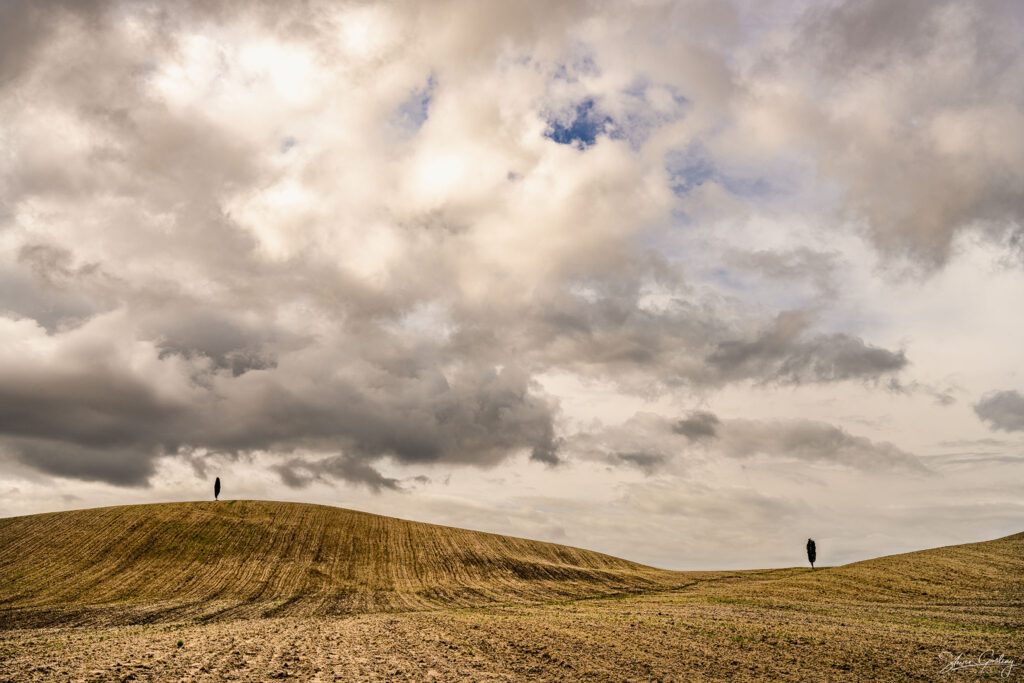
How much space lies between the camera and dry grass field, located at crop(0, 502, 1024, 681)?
2525cm

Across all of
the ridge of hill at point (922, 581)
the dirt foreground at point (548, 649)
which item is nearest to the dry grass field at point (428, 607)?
the dirt foreground at point (548, 649)

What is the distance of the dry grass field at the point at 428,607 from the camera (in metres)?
25.2

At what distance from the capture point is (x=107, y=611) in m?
49.9

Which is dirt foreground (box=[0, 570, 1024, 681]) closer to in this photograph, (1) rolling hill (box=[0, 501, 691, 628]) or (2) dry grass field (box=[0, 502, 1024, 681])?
(2) dry grass field (box=[0, 502, 1024, 681])

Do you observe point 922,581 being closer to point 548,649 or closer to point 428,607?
point 428,607

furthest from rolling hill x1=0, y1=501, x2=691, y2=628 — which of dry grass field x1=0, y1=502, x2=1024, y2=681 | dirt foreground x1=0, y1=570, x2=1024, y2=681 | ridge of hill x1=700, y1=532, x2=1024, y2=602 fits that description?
ridge of hill x1=700, y1=532, x2=1024, y2=602

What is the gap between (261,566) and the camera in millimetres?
68438

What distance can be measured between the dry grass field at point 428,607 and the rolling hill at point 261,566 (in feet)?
1.13

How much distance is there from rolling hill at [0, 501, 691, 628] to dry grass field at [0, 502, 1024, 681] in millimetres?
Answer: 346

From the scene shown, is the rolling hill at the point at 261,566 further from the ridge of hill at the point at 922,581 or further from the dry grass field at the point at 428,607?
the ridge of hill at the point at 922,581

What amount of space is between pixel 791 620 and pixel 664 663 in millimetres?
16960

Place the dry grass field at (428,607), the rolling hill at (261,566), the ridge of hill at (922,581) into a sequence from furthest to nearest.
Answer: the ridge of hill at (922,581) → the rolling hill at (261,566) → the dry grass field at (428,607)

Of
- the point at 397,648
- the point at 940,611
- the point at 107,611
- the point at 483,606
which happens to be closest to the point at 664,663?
the point at 397,648

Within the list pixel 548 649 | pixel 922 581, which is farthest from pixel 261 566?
pixel 922 581
